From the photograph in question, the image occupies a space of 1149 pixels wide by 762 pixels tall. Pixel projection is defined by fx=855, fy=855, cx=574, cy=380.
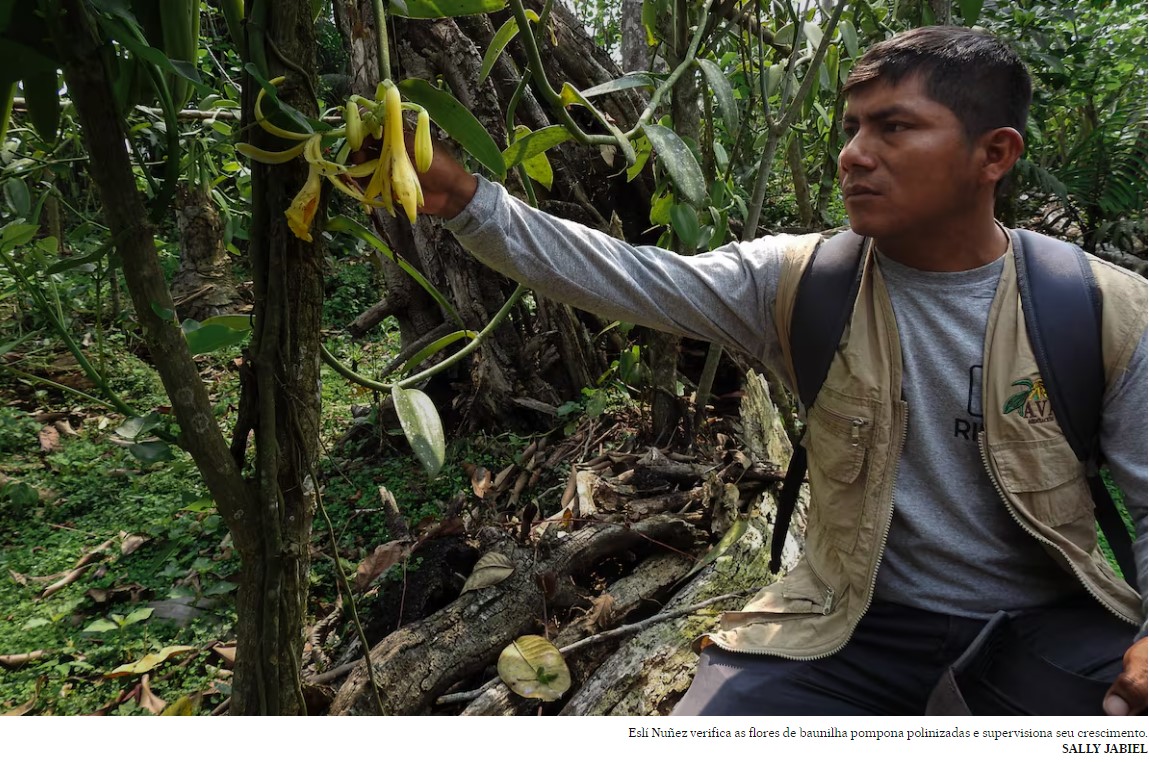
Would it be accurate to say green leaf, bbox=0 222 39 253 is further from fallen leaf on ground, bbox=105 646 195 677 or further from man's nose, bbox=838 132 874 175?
man's nose, bbox=838 132 874 175

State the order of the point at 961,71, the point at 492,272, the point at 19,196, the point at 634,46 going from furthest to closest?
the point at 634,46 < the point at 492,272 < the point at 19,196 < the point at 961,71

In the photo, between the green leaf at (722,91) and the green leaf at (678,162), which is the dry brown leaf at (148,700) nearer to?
the green leaf at (678,162)

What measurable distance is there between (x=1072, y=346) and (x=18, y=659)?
1339 mm

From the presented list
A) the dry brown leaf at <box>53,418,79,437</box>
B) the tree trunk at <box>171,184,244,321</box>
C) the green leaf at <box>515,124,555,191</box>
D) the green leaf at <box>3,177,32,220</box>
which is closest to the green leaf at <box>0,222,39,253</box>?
the green leaf at <box>3,177,32,220</box>

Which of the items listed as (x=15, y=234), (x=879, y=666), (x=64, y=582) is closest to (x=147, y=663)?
(x=64, y=582)

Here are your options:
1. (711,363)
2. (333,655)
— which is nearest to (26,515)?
(333,655)

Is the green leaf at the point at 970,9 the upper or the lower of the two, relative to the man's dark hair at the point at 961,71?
upper

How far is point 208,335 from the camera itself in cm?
73

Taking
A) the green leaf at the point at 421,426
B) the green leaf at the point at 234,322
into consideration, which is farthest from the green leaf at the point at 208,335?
the green leaf at the point at 421,426

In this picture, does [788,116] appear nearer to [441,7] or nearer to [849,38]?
[849,38]

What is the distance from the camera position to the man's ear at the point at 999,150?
2.76 ft

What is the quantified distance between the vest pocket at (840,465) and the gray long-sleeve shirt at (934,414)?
4 cm

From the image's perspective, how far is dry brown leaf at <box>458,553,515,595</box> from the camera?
1.18 metres

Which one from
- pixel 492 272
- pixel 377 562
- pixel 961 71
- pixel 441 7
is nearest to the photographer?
pixel 441 7
